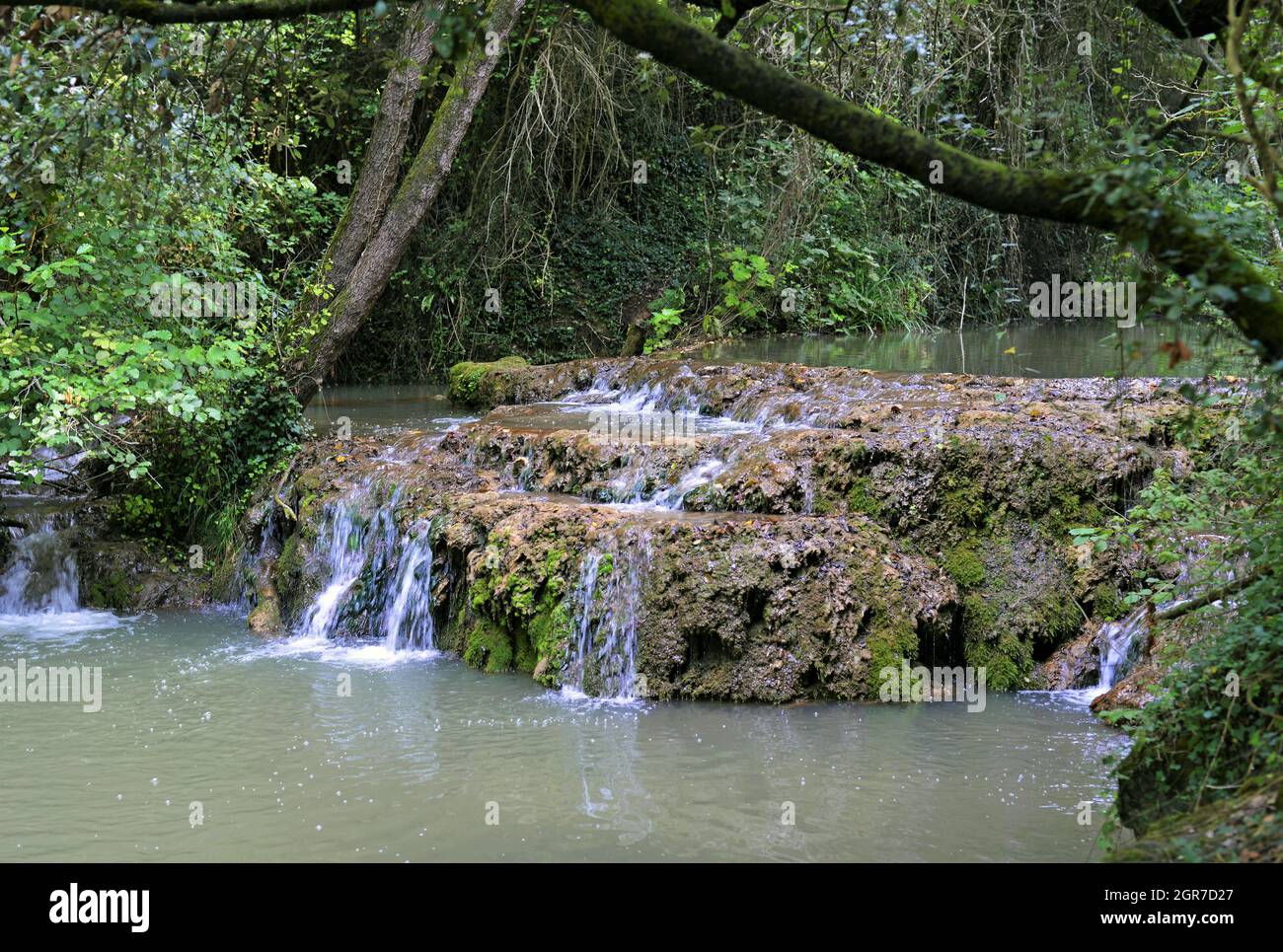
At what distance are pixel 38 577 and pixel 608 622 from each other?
562cm

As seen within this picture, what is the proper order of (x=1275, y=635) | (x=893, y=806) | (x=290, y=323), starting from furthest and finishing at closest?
(x=290, y=323), (x=893, y=806), (x=1275, y=635)

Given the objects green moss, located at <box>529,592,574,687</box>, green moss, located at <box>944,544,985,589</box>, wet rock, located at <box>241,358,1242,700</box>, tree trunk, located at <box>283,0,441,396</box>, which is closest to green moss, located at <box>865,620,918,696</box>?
A: wet rock, located at <box>241,358,1242,700</box>

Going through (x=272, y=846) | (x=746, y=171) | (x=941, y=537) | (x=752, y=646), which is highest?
(x=746, y=171)

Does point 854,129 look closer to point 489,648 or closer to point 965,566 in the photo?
point 965,566

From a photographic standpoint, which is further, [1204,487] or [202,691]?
[202,691]

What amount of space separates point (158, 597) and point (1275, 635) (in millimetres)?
9106

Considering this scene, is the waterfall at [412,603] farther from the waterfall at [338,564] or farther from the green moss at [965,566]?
the green moss at [965,566]

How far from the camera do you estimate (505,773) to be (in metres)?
6.52

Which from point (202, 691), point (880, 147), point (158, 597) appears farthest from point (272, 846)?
point (158, 597)

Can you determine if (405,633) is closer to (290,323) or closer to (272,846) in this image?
(272,846)

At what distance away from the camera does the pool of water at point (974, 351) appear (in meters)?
13.6

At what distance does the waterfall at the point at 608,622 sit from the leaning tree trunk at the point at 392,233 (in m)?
5.94

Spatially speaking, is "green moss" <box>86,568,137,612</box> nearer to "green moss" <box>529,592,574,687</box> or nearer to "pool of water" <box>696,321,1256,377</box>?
"green moss" <box>529,592,574,687</box>

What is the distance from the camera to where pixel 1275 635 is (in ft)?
13.8
